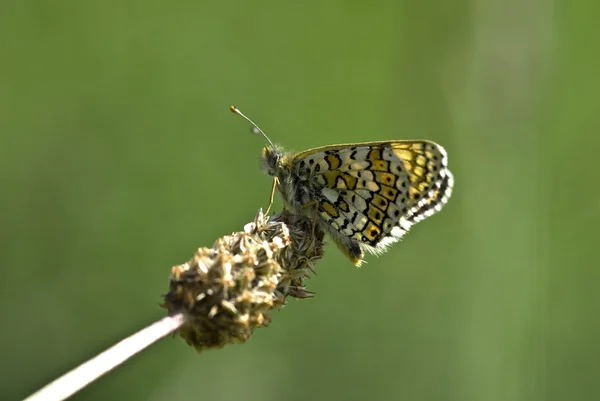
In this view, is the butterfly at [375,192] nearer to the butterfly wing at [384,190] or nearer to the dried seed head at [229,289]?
the butterfly wing at [384,190]

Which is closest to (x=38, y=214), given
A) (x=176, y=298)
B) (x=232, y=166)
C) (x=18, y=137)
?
(x=18, y=137)

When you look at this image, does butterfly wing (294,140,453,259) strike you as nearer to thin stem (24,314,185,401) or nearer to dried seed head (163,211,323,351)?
dried seed head (163,211,323,351)

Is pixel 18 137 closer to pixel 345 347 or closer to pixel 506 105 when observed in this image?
pixel 345 347

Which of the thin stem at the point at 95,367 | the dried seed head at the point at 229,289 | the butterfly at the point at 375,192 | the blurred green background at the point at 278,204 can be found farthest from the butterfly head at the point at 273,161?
the thin stem at the point at 95,367

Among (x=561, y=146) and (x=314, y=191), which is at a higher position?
(x=314, y=191)

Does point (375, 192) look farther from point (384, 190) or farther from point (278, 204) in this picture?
point (278, 204)

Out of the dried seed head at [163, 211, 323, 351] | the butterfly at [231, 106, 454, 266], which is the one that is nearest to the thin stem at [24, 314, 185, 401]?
the dried seed head at [163, 211, 323, 351]

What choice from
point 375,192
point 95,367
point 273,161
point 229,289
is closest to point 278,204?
point 273,161
